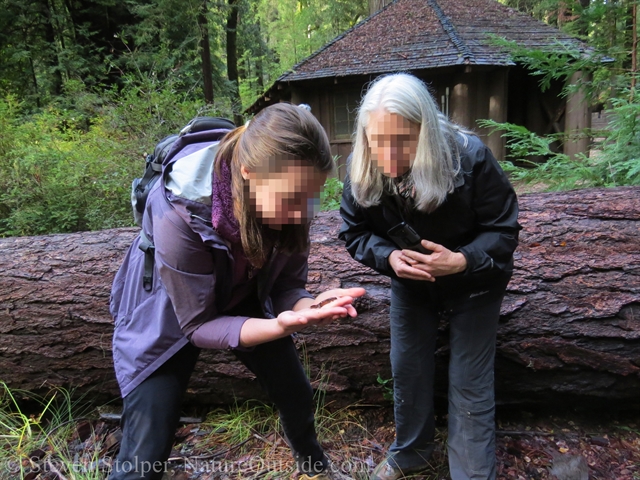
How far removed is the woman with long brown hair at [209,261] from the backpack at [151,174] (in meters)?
0.03

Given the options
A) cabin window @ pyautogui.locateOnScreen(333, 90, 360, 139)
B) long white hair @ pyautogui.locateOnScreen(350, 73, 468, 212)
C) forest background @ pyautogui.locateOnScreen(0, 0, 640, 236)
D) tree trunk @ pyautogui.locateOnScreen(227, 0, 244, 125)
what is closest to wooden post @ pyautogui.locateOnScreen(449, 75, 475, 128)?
forest background @ pyautogui.locateOnScreen(0, 0, 640, 236)

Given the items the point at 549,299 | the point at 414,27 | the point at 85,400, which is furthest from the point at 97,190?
the point at 414,27

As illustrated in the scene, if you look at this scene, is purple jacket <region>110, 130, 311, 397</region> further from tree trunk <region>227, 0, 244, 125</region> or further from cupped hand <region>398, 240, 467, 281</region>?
tree trunk <region>227, 0, 244, 125</region>

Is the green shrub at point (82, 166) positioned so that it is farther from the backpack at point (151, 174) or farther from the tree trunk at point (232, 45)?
the tree trunk at point (232, 45)

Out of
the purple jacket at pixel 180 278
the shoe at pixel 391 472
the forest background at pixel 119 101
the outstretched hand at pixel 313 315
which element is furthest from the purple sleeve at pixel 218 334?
the forest background at pixel 119 101

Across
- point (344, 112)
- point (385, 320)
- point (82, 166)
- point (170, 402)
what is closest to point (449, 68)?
point (344, 112)

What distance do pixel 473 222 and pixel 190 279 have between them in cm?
115

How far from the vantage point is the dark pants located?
154 centimetres

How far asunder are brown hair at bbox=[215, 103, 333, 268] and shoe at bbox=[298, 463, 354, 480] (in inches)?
51.5

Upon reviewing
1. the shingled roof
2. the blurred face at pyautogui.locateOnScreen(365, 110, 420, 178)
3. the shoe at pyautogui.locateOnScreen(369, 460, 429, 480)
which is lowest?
the shoe at pyautogui.locateOnScreen(369, 460, 429, 480)

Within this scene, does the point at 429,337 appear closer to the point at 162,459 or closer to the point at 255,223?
the point at 255,223

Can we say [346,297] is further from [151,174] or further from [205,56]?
[205,56]

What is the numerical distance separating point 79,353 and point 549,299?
8.93 ft

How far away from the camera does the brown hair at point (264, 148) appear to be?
4.01ft
